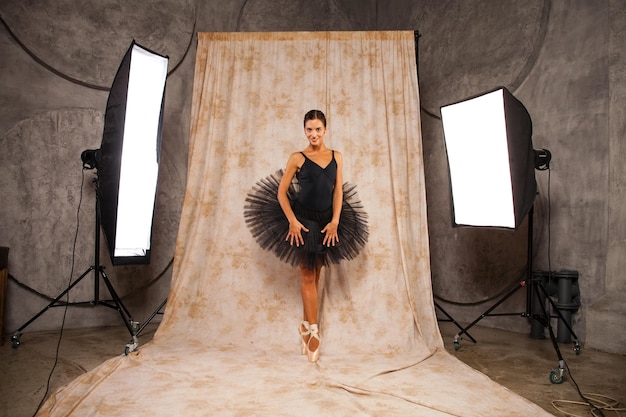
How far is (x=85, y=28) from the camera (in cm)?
390

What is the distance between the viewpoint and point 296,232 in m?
2.97

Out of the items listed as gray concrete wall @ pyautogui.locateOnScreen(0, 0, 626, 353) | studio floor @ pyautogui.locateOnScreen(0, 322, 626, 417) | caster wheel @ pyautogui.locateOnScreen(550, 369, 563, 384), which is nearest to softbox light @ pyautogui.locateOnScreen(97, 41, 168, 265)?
studio floor @ pyautogui.locateOnScreen(0, 322, 626, 417)

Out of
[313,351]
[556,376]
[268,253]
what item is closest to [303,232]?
[268,253]

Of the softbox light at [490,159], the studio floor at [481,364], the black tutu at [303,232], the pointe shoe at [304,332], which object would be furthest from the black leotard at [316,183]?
the studio floor at [481,364]

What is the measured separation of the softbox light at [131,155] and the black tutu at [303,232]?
2.43ft

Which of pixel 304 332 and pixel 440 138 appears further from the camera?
pixel 440 138

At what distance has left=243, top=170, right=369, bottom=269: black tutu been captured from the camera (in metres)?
3.05

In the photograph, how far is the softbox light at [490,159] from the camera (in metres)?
2.86

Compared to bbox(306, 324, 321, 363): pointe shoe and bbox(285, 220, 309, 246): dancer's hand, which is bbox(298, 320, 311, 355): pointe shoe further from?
bbox(285, 220, 309, 246): dancer's hand

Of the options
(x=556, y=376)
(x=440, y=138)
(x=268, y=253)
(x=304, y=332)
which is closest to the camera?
(x=556, y=376)

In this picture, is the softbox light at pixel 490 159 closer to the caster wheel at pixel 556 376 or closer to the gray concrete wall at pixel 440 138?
the caster wheel at pixel 556 376

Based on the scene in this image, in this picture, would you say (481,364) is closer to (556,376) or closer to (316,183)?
(556,376)

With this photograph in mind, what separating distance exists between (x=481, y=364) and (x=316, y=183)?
155 cm

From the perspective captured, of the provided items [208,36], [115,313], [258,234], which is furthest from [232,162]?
[115,313]
